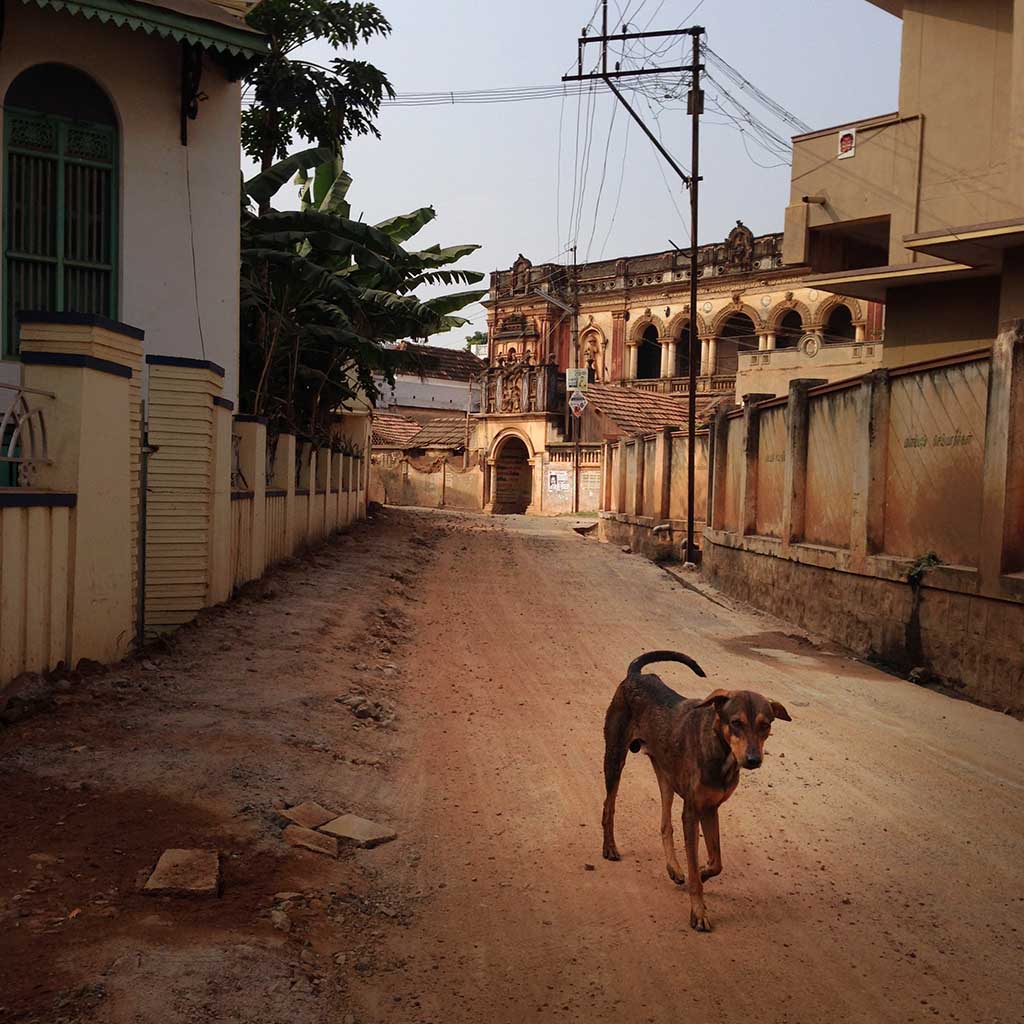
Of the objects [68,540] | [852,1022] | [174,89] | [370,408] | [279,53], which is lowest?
[852,1022]

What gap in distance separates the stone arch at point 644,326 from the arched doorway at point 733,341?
2.93 metres

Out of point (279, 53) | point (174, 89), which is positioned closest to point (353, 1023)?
point (174, 89)

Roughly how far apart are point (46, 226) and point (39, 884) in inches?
316

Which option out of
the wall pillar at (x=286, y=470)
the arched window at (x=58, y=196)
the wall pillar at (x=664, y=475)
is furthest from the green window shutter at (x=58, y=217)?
the wall pillar at (x=664, y=475)

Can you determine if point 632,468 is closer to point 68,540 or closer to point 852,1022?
point 68,540

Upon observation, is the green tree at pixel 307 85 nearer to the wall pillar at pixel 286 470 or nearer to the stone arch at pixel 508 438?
the wall pillar at pixel 286 470

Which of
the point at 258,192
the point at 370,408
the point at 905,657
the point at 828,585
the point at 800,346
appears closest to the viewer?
the point at 905,657

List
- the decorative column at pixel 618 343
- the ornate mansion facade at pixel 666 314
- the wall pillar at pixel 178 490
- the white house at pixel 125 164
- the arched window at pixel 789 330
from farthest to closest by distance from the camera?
the decorative column at pixel 618 343
the arched window at pixel 789 330
the ornate mansion facade at pixel 666 314
the white house at pixel 125 164
the wall pillar at pixel 178 490

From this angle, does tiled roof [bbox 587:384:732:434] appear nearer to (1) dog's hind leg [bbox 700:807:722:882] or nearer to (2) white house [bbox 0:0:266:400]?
(2) white house [bbox 0:0:266:400]

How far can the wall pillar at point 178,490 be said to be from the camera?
8.84 m

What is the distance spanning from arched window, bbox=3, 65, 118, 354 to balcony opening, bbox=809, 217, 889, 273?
1330cm

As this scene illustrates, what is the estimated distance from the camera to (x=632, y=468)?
2895cm

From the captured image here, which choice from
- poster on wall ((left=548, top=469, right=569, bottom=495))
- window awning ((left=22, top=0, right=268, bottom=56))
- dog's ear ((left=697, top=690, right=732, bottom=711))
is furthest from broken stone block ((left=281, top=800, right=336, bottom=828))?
poster on wall ((left=548, top=469, right=569, bottom=495))

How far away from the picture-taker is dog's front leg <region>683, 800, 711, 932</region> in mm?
4234
